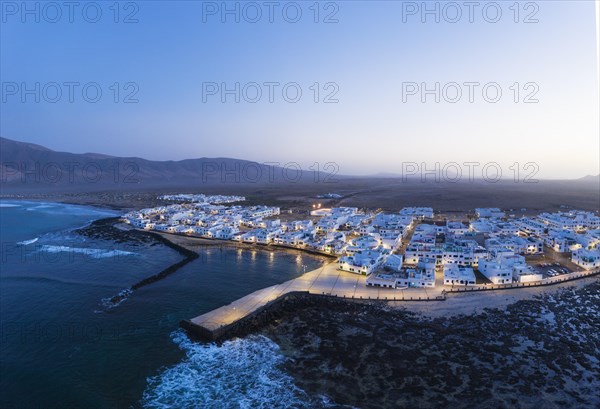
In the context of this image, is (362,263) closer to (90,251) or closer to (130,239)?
(90,251)

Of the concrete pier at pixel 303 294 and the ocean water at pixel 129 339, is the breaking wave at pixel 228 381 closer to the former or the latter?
the ocean water at pixel 129 339

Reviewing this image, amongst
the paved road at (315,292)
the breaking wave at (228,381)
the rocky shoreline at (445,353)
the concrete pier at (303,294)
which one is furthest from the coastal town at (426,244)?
the breaking wave at (228,381)

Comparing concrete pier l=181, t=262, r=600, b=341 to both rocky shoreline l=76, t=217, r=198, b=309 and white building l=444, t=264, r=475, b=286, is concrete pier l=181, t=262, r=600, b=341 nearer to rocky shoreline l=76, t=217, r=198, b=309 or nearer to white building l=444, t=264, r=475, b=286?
white building l=444, t=264, r=475, b=286

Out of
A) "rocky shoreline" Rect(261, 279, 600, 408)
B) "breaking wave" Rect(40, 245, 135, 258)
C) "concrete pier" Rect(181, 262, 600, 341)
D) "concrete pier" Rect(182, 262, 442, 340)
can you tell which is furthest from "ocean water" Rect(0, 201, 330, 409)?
"rocky shoreline" Rect(261, 279, 600, 408)

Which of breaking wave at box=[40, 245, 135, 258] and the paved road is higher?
breaking wave at box=[40, 245, 135, 258]

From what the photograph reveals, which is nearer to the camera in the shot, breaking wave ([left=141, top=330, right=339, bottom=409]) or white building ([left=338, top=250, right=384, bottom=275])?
breaking wave ([left=141, top=330, right=339, bottom=409])

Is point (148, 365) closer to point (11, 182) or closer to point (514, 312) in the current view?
point (514, 312)
